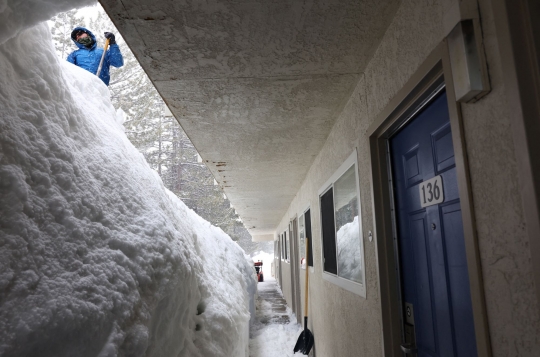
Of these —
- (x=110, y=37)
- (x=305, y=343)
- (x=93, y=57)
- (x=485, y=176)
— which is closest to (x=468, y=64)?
(x=485, y=176)

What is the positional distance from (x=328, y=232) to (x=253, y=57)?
2.53 meters

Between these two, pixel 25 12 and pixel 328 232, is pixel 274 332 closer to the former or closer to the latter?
pixel 328 232

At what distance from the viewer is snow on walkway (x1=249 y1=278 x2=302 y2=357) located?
579 centimetres

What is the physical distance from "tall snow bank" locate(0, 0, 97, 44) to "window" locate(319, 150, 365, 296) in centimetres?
198

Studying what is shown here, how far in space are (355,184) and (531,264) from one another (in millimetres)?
1818

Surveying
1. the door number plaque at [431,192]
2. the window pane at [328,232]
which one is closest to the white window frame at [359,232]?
the window pane at [328,232]

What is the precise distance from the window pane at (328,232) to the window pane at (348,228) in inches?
11.5

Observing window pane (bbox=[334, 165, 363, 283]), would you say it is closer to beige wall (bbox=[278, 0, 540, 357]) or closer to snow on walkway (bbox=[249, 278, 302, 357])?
beige wall (bbox=[278, 0, 540, 357])

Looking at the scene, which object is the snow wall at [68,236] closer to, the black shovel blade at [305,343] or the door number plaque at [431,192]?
the door number plaque at [431,192]

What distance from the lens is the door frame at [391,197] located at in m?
1.09

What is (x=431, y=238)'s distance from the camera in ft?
5.40

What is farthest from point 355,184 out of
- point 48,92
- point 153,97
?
point 153,97

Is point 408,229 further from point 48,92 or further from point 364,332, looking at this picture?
point 48,92

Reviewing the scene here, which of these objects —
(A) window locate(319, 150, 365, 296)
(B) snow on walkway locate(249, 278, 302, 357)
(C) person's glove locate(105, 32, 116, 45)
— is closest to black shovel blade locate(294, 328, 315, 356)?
(B) snow on walkway locate(249, 278, 302, 357)
